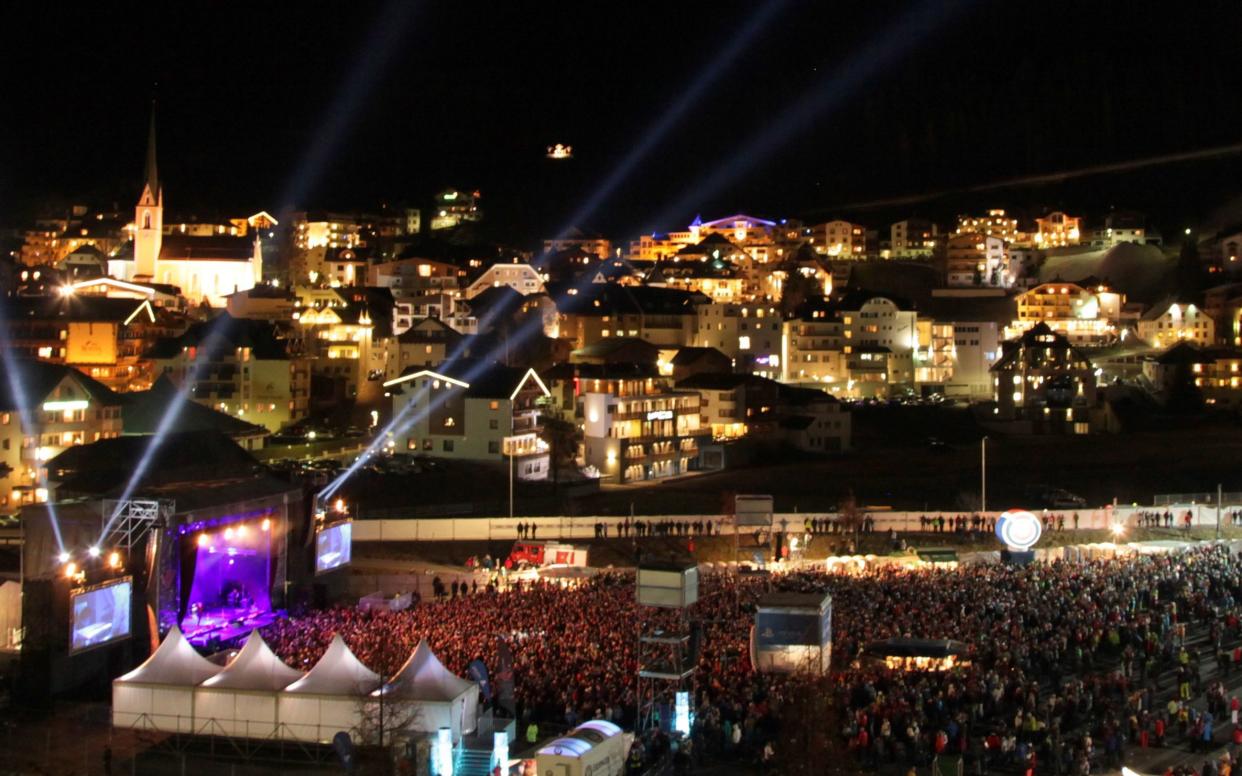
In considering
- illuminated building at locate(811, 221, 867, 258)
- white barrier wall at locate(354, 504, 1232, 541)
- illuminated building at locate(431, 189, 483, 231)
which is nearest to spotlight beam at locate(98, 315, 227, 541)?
white barrier wall at locate(354, 504, 1232, 541)

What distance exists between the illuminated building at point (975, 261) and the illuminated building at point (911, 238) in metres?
4.71

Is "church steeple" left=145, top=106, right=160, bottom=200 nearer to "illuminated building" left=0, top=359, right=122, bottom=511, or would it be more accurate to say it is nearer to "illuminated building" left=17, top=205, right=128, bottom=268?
"illuminated building" left=17, top=205, right=128, bottom=268

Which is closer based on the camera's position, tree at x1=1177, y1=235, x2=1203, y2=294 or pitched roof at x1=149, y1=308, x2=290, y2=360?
pitched roof at x1=149, y1=308, x2=290, y2=360

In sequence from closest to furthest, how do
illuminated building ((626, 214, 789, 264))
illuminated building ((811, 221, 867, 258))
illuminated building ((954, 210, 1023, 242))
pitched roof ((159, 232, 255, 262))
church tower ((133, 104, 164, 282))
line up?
pitched roof ((159, 232, 255, 262)), church tower ((133, 104, 164, 282)), illuminated building ((626, 214, 789, 264)), illuminated building ((811, 221, 867, 258)), illuminated building ((954, 210, 1023, 242))

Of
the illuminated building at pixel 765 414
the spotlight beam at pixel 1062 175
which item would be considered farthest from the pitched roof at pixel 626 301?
the spotlight beam at pixel 1062 175

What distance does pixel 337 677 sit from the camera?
13.4 meters

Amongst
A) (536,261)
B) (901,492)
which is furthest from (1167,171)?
(901,492)

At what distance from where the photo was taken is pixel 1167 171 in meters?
102

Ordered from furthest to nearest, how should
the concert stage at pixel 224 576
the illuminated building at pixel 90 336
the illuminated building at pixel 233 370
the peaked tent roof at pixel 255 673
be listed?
1. the illuminated building at pixel 90 336
2. the illuminated building at pixel 233 370
3. the concert stage at pixel 224 576
4. the peaked tent roof at pixel 255 673

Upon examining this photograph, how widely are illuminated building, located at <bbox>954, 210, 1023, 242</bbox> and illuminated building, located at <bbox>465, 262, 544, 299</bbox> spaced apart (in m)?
27.9

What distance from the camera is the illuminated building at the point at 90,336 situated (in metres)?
44.1

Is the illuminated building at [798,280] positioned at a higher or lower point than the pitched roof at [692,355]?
higher

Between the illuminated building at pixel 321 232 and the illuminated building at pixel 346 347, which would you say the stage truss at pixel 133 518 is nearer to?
the illuminated building at pixel 346 347

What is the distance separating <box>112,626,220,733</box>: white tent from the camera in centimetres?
1370
